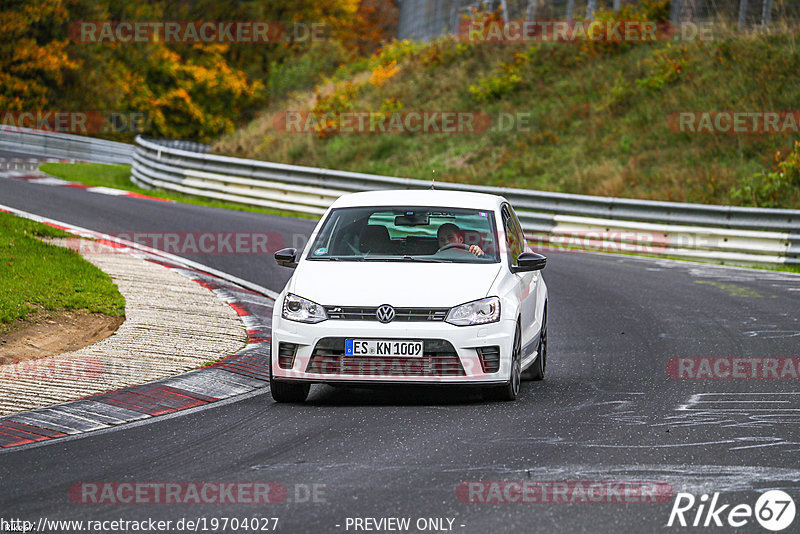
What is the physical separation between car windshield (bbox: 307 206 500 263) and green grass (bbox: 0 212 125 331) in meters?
3.48

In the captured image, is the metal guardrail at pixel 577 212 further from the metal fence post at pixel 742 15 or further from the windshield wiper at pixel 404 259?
the windshield wiper at pixel 404 259

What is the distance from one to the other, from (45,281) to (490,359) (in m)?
6.31

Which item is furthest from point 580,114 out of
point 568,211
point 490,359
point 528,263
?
point 490,359

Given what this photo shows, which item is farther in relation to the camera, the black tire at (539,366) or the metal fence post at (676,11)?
the metal fence post at (676,11)

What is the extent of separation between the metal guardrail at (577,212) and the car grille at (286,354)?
13272 mm

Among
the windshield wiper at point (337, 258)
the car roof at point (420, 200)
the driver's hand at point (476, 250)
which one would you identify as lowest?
the windshield wiper at point (337, 258)

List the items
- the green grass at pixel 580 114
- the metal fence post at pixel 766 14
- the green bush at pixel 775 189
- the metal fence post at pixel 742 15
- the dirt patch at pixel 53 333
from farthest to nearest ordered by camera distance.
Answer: the metal fence post at pixel 742 15, the metal fence post at pixel 766 14, the green grass at pixel 580 114, the green bush at pixel 775 189, the dirt patch at pixel 53 333

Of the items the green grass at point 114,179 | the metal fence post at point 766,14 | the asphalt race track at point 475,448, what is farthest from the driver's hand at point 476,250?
the metal fence post at point 766,14

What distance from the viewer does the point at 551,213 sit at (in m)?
23.0

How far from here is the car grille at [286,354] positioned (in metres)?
8.46

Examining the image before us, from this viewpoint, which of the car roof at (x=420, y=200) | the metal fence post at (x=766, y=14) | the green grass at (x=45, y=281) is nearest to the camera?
the car roof at (x=420, y=200)

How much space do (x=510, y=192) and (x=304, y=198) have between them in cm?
506

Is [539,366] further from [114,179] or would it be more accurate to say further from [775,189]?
[114,179]

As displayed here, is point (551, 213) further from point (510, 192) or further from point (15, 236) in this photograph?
point (15, 236)
